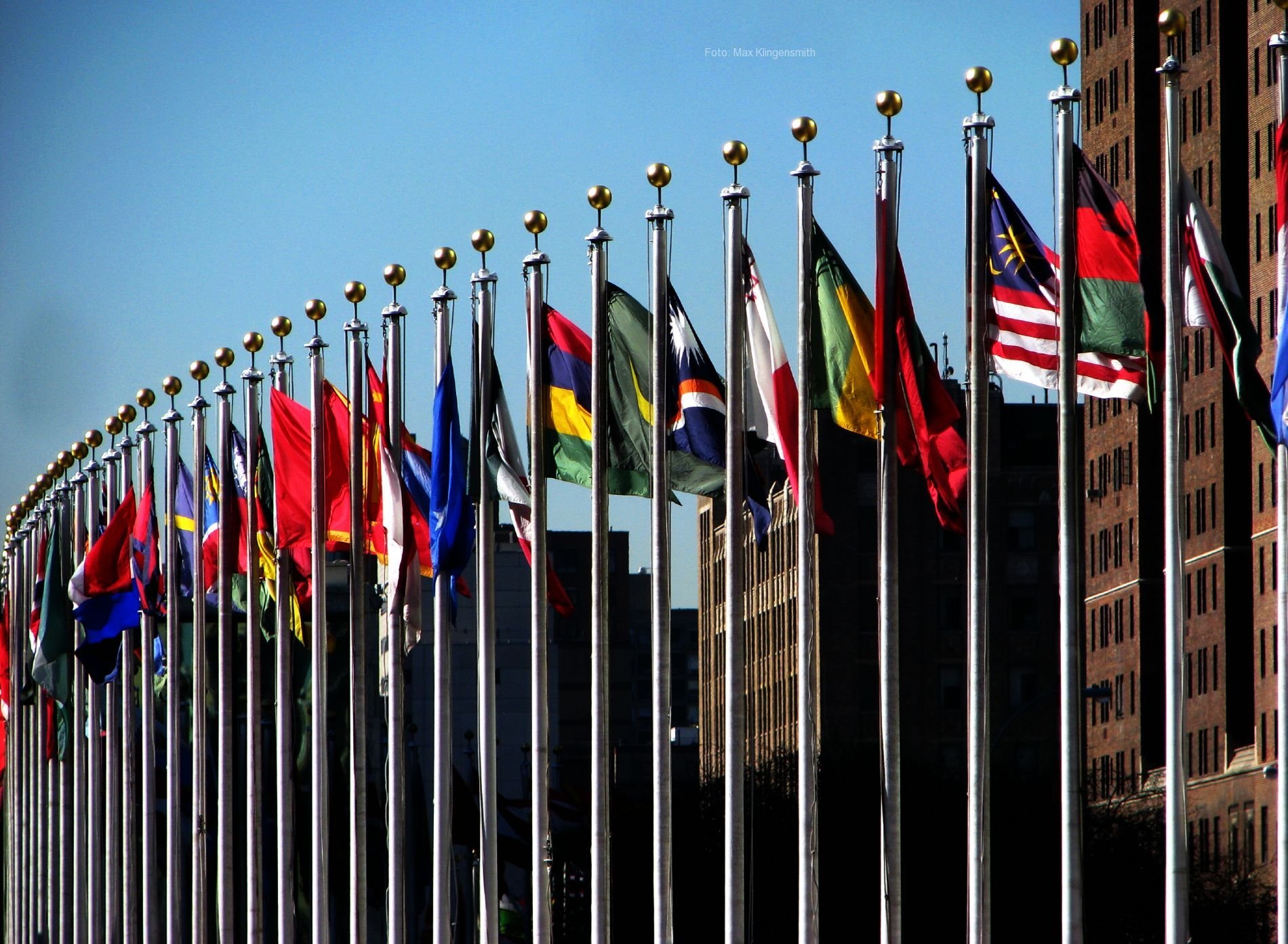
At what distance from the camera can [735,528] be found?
31750 millimetres

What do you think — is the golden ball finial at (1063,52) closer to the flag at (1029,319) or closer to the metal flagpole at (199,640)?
the flag at (1029,319)

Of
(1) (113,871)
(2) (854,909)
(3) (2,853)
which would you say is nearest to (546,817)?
(1) (113,871)

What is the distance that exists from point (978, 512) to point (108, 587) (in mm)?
27166

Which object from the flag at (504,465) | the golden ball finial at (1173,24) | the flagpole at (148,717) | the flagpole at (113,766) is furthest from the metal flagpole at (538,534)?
the flagpole at (113,766)

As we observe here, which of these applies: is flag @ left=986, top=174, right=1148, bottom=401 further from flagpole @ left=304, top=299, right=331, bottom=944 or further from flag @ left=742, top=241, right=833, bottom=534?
flagpole @ left=304, top=299, right=331, bottom=944

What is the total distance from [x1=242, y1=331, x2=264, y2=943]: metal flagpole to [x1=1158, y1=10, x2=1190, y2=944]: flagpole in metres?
20.2

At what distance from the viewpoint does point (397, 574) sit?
1478 inches

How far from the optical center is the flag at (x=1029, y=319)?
2725cm

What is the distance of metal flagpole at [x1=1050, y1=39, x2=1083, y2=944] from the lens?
26266 mm

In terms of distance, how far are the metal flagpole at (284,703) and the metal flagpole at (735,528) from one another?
1175 centimetres

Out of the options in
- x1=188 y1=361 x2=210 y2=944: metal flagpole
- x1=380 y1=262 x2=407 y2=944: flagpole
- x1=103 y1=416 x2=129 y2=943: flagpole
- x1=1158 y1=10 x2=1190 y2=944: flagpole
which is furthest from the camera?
x1=103 y1=416 x2=129 y2=943: flagpole

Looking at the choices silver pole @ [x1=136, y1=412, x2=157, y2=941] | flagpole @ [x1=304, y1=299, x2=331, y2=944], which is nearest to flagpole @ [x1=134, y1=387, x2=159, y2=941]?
silver pole @ [x1=136, y1=412, x2=157, y2=941]

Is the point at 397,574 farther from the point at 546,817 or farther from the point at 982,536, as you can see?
the point at 982,536

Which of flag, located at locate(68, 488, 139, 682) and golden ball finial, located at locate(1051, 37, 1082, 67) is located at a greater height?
golden ball finial, located at locate(1051, 37, 1082, 67)
